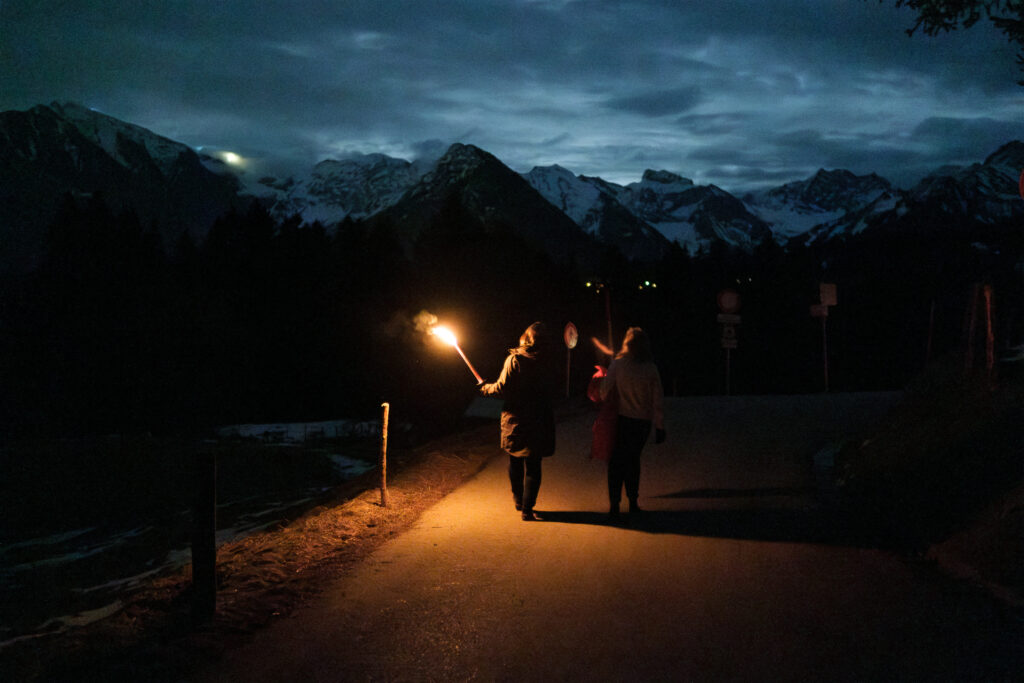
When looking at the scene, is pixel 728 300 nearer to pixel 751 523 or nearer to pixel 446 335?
pixel 751 523

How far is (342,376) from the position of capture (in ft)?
191

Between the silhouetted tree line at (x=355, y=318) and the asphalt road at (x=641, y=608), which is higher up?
the silhouetted tree line at (x=355, y=318)

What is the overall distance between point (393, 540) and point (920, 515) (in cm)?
523

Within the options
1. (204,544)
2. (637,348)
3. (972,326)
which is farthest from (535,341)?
(972,326)

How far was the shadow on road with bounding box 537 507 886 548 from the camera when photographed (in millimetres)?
7809

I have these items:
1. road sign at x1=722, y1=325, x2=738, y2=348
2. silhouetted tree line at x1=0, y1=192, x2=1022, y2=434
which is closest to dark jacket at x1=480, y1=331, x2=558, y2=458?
road sign at x1=722, y1=325, x2=738, y2=348

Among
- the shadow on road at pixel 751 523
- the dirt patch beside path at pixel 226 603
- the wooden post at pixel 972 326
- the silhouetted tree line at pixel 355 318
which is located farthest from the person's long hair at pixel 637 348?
the silhouetted tree line at pixel 355 318

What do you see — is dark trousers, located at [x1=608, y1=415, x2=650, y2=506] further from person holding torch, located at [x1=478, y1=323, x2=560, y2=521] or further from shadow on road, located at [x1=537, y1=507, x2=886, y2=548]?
person holding torch, located at [x1=478, y1=323, x2=560, y2=521]

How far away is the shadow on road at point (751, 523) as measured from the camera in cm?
781

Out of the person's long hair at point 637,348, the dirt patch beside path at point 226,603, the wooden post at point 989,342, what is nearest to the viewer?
the dirt patch beside path at point 226,603

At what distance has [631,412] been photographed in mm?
8672

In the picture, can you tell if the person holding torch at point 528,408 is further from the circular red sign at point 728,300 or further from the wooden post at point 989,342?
the circular red sign at point 728,300

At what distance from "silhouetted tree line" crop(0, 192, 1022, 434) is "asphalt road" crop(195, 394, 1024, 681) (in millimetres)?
35949

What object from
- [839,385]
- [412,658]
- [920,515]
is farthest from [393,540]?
[839,385]
